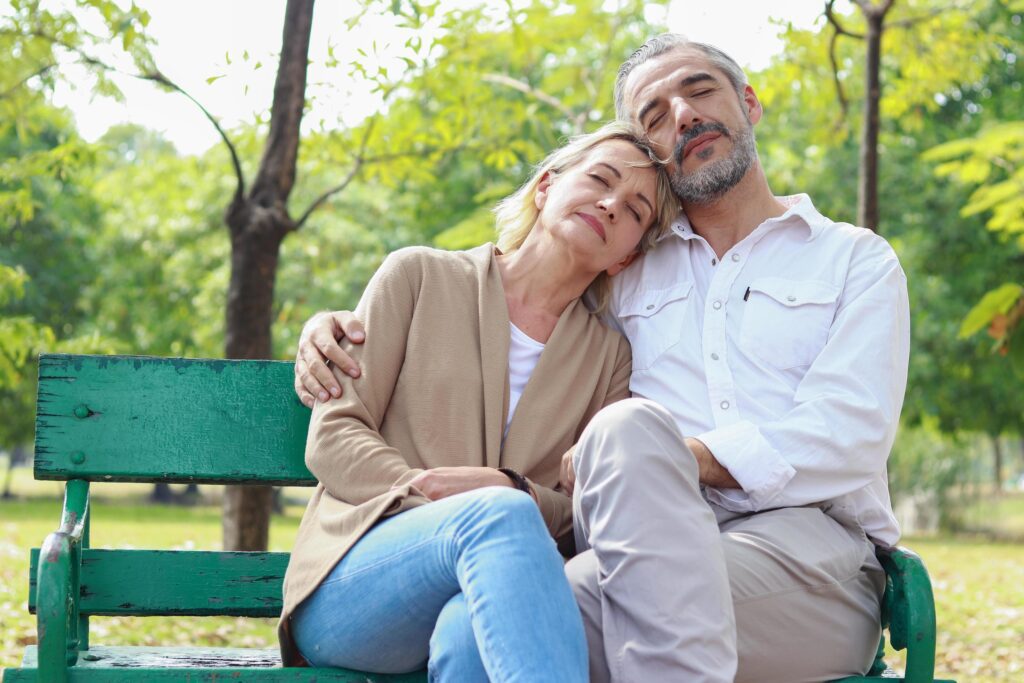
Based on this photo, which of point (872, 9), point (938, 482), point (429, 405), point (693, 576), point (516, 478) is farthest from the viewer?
point (938, 482)

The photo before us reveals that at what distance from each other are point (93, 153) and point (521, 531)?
4317mm

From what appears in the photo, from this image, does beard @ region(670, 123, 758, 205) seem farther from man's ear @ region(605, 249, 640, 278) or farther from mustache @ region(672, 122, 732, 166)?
man's ear @ region(605, 249, 640, 278)

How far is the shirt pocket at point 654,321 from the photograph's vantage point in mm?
3350

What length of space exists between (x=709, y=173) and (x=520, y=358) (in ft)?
2.65

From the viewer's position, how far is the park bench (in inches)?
128

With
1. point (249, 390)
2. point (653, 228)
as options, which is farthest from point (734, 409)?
point (249, 390)

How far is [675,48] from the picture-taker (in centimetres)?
369

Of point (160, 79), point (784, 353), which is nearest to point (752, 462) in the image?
point (784, 353)

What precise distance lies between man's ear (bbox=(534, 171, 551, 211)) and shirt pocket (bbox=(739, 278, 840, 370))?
694mm

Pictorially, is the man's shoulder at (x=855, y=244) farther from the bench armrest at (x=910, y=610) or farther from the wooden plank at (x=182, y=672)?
the wooden plank at (x=182, y=672)

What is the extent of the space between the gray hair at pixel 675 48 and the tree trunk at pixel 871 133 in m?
2.93

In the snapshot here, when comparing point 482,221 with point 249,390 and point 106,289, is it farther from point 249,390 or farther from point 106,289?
point 106,289

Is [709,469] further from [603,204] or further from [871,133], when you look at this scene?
[871,133]

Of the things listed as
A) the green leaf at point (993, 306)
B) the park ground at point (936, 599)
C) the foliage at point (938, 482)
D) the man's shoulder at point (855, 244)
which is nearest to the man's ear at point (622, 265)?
the man's shoulder at point (855, 244)
